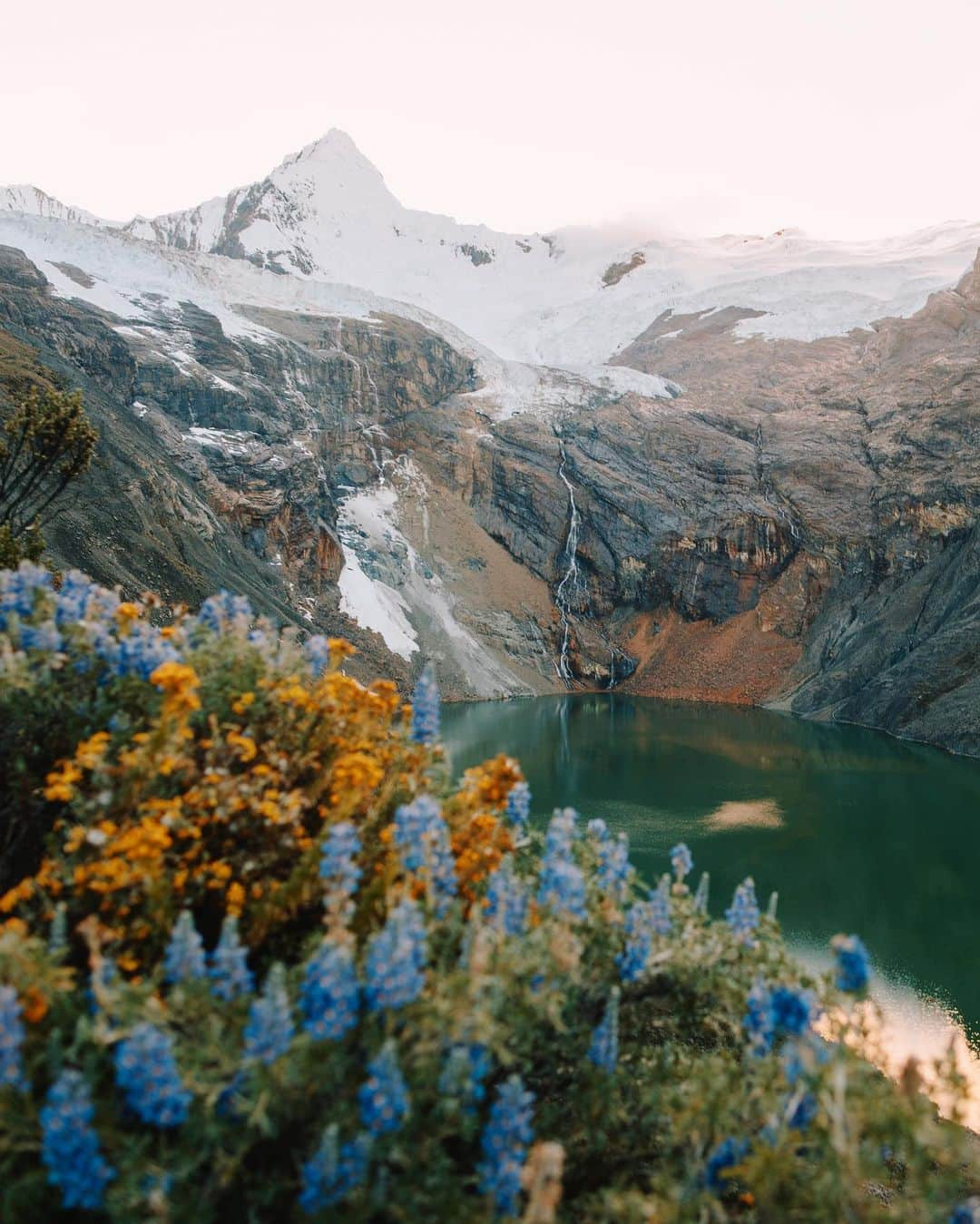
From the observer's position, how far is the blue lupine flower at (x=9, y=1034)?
2.60 m

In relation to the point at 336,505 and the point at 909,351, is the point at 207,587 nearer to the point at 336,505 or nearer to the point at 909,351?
the point at 336,505

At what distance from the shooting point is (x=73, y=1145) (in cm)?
260

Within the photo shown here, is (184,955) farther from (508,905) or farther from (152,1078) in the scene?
(508,905)

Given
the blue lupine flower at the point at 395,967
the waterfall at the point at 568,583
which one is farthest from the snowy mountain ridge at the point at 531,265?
the blue lupine flower at the point at 395,967

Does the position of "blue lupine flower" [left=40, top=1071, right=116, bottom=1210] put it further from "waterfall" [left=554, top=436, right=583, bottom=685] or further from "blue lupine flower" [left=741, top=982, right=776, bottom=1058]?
"waterfall" [left=554, top=436, right=583, bottom=685]

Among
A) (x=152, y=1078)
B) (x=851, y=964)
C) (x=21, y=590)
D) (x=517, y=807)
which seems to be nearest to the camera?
(x=152, y=1078)

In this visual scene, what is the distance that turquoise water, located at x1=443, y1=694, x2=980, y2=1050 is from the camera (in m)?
17.5

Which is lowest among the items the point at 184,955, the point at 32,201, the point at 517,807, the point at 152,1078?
the point at 517,807

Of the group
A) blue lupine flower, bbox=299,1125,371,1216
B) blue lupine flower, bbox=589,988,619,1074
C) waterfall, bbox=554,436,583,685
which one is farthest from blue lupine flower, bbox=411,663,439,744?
waterfall, bbox=554,436,583,685

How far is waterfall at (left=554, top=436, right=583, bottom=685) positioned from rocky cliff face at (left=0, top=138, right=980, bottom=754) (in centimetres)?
27

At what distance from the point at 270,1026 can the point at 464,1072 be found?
77 centimetres

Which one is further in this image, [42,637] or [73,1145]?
[42,637]

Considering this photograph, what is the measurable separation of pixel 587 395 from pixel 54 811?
85579 millimetres

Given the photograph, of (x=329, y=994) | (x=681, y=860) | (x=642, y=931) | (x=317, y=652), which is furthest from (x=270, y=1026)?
(x=681, y=860)
